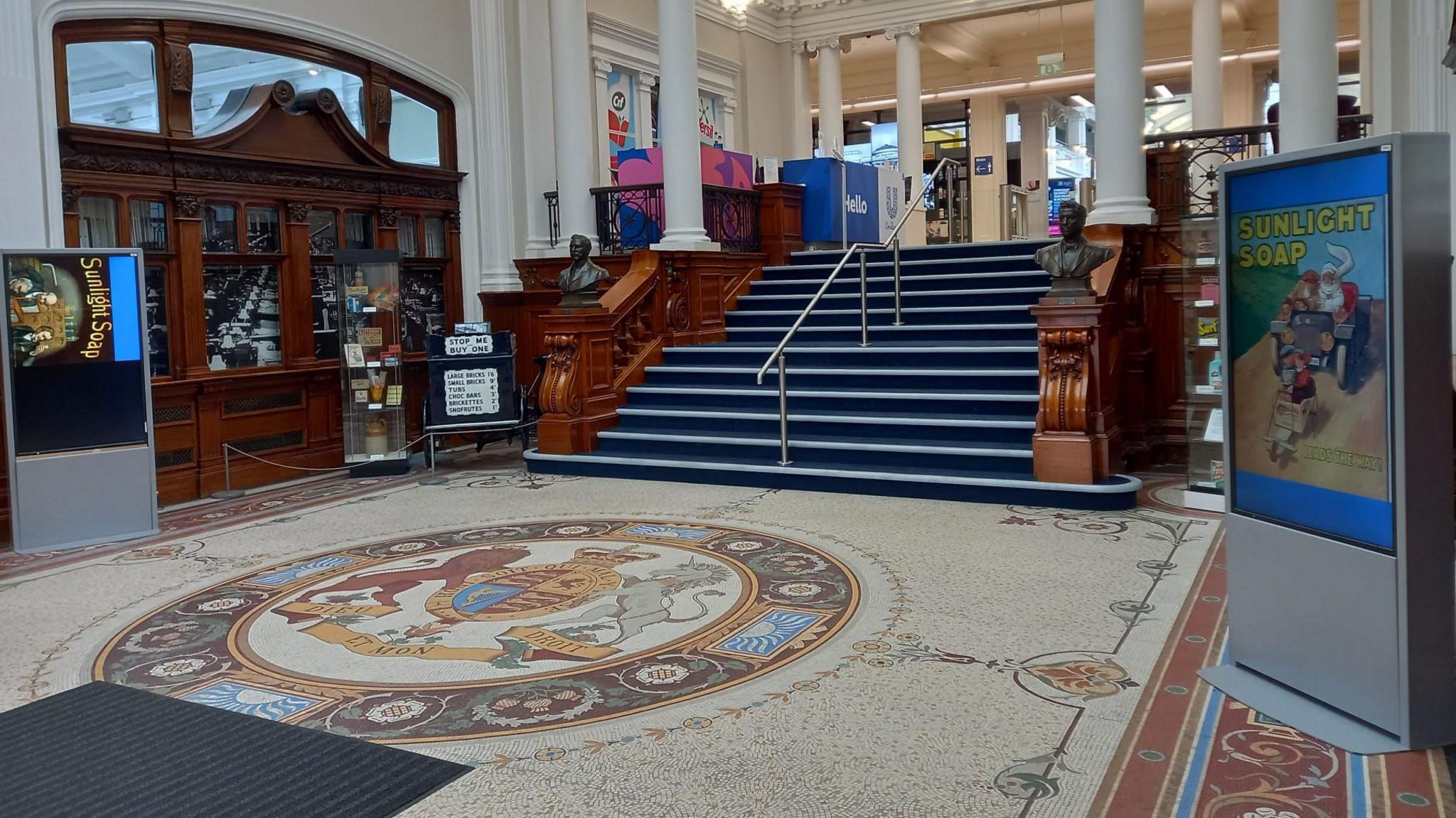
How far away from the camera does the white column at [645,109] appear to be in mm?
14102

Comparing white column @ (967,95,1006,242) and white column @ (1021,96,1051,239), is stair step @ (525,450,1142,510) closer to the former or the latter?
white column @ (967,95,1006,242)

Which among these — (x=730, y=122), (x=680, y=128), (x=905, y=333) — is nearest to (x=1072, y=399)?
(x=905, y=333)

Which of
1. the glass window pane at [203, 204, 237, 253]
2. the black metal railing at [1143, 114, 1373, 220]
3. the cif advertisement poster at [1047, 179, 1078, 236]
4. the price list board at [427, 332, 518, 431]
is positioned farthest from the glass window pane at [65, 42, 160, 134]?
the cif advertisement poster at [1047, 179, 1078, 236]

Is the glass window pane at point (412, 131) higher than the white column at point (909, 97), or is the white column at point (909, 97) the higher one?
the white column at point (909, 97)

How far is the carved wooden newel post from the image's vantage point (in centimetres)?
711

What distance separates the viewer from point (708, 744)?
136 inches

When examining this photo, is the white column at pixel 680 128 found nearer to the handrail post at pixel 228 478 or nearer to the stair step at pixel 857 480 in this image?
the stair step at pixel 857 480

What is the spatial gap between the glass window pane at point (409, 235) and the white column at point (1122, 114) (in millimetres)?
6179

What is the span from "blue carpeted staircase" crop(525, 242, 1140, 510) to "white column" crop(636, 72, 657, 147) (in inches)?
151

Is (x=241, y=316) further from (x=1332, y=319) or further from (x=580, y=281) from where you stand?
(x=1332, y=319)

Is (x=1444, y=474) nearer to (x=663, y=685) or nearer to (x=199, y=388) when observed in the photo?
(x=663, y=685)

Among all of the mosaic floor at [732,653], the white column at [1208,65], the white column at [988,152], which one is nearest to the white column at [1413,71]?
the mosaic floor at [732,653]

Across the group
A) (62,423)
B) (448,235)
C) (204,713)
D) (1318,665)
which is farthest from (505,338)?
(1318,665)

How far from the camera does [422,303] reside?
430 inches
